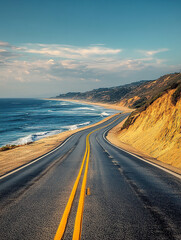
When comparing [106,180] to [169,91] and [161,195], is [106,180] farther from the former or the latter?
[169,91]

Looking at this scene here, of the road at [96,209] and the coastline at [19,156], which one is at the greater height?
the road at [96,209]

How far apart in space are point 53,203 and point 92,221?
4.97 ft

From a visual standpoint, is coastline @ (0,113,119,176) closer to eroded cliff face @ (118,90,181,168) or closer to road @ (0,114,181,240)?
road @ (0,114,181,240)

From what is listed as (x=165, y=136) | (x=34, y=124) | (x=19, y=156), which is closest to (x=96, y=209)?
(x=19, y=156)

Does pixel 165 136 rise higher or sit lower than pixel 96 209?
lower

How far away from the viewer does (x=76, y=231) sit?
3049mm

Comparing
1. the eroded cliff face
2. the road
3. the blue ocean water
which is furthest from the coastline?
the blue ocean water

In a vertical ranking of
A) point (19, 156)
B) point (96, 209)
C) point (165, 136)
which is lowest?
point (19, 156)

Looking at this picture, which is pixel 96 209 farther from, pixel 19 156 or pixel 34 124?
pixel 34 124

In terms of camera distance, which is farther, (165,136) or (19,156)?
(165,136)

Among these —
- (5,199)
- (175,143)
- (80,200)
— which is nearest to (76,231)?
(80,200)

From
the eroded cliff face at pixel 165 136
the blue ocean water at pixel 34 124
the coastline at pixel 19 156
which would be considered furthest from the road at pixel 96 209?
the blue ocean water at pixel 34 124

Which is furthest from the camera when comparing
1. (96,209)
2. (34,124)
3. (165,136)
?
(34,124)

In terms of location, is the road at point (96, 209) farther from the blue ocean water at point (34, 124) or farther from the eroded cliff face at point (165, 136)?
the blue ocean water at point (34, 124)
